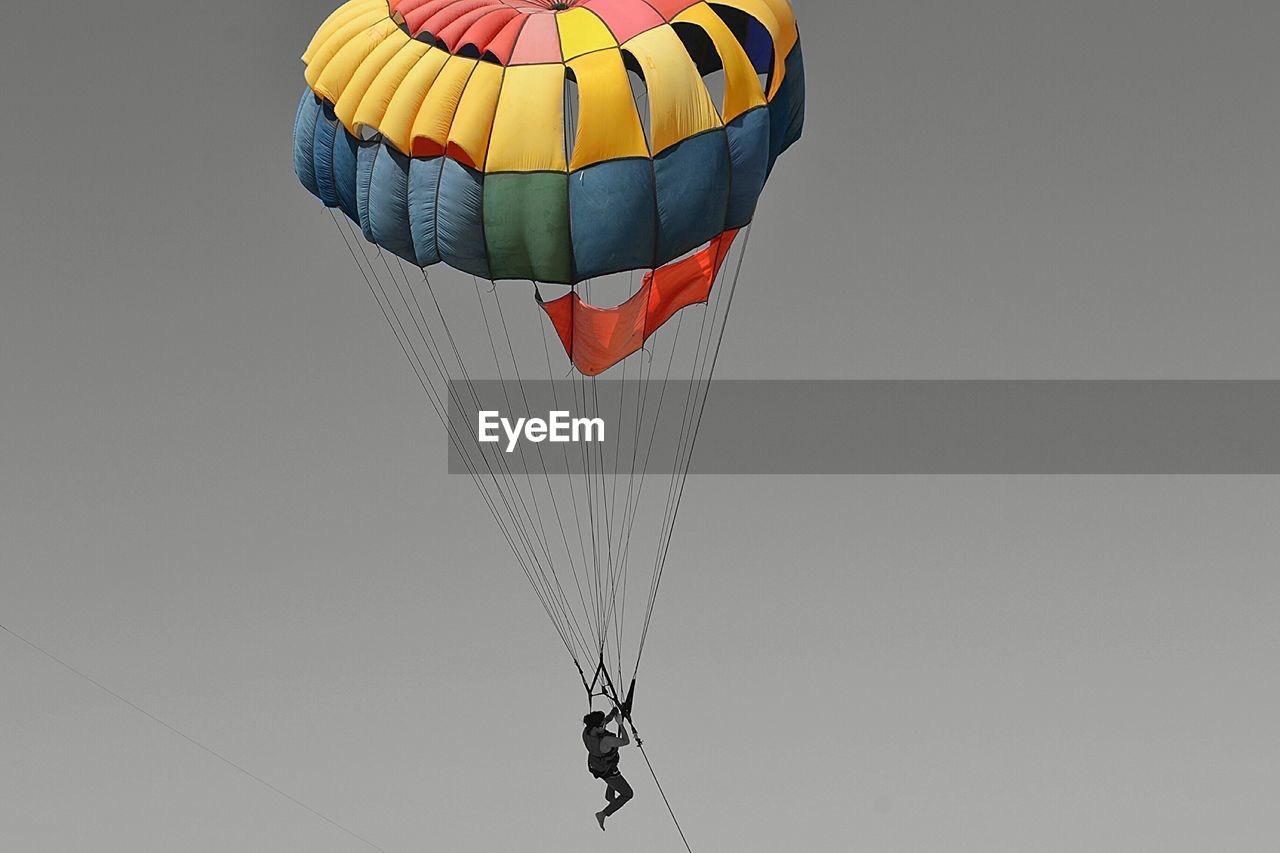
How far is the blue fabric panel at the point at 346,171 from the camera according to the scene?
22438mm

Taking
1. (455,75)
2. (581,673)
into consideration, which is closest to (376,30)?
(455,75)

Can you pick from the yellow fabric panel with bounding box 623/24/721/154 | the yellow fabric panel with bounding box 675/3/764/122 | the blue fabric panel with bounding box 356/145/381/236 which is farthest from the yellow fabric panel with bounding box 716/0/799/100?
the blue fabric panel with bounding box 356/145/381/236

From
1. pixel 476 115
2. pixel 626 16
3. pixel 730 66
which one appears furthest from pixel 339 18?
pixel 730 66

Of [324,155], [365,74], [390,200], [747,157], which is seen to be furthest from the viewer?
[324,155]

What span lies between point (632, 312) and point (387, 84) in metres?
3.80

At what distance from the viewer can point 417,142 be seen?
21.4m

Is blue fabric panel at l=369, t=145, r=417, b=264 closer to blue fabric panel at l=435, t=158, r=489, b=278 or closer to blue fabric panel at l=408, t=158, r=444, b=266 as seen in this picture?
blue fabric panel at l=408, t=158, r=444, b=266

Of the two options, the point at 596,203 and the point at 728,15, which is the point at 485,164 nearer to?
the point at 596,203

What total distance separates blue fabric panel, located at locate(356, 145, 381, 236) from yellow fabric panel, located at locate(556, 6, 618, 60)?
2.27 m

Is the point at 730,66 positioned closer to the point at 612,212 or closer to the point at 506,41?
the point at 612,212

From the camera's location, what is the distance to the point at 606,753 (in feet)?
74.1

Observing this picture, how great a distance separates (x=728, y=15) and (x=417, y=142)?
3396 mm

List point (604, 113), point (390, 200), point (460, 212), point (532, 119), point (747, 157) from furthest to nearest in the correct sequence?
point (390, 200) → point (747, 157) → point (460, 212) → point (532, 119) → point (604, 113)

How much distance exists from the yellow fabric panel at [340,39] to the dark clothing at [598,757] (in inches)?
289
